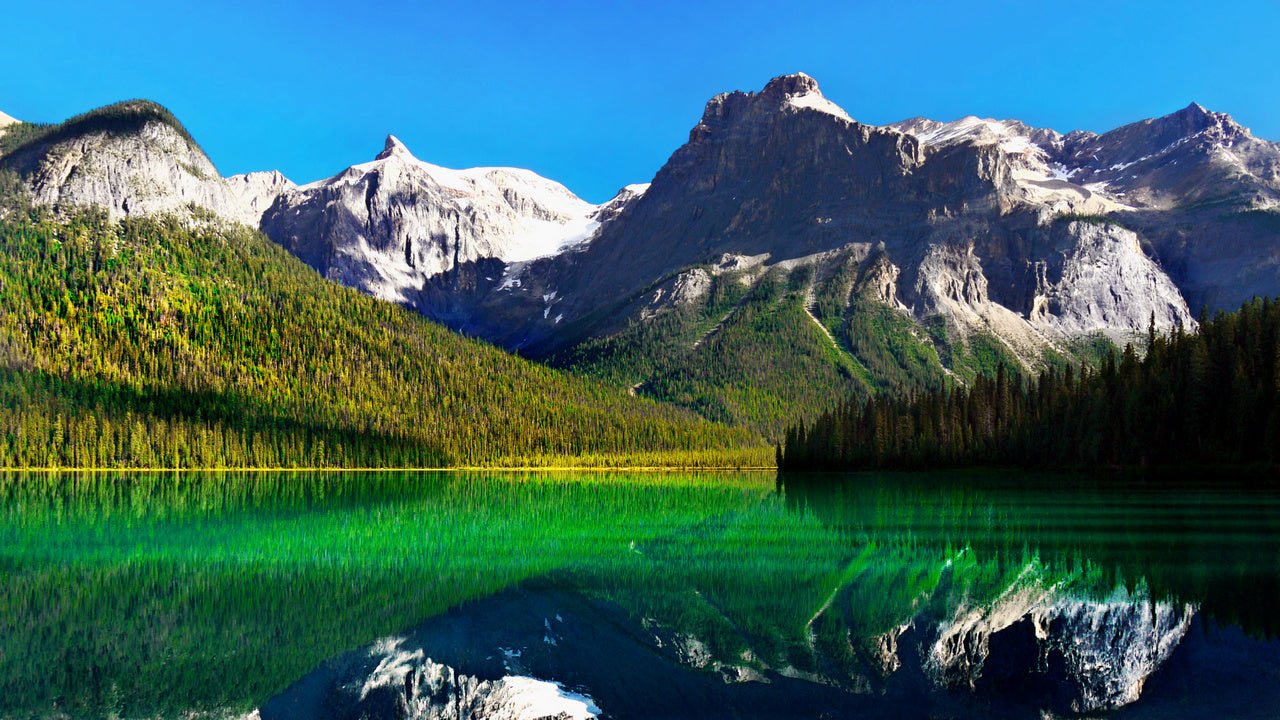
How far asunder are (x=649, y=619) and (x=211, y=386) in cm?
15562

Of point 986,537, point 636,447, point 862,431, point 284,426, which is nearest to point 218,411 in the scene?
point 284,426

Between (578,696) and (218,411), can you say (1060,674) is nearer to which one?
(578,696)

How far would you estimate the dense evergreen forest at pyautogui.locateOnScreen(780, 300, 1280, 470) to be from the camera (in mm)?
81000

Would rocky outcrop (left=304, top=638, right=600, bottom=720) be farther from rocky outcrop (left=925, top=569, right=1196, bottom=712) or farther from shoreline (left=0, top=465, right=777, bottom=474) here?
shoreline (left=0, top=465, right=777, bottom=474)

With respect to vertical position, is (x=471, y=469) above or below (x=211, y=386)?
below

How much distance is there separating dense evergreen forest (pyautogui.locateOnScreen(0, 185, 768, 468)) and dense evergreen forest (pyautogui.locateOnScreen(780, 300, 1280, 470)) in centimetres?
6861

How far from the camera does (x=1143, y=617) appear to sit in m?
23.5

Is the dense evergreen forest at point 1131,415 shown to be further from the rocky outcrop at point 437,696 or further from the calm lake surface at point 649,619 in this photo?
the rocky outcrop at point 437,696

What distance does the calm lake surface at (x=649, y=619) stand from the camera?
1839cm

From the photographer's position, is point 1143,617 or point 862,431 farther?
point 862,431

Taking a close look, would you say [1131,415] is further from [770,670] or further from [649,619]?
[770,670]

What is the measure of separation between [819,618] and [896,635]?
2.70 metres

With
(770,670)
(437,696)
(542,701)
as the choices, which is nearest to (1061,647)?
(770,670)

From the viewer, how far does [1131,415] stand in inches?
3583
